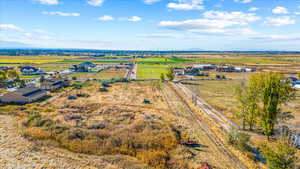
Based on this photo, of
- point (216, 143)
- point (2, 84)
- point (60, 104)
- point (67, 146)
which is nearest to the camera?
point (67, 146)

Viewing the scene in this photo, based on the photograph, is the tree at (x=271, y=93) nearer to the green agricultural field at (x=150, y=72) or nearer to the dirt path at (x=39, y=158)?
the dirt path at (x=39, y=158)

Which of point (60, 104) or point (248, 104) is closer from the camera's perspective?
point (248, 104)

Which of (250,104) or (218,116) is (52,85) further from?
(250,104)

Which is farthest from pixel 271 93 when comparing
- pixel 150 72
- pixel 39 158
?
pixel 150 72

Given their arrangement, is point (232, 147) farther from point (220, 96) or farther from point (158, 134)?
point (220, 96)

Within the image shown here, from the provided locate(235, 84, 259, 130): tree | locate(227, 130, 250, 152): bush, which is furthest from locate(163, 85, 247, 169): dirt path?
locate(235, 84, 259, 130): tree

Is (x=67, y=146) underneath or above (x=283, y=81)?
underneath

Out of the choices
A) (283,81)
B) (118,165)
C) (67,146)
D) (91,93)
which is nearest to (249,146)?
(283,81)
